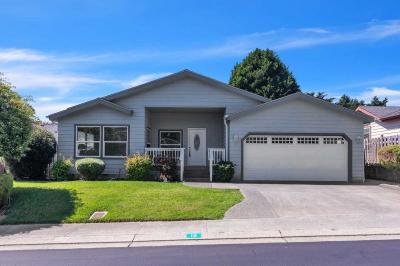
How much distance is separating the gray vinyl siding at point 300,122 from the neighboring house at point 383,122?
4655mm

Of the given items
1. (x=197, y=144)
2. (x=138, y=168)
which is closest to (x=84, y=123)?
(x=138, y=168)

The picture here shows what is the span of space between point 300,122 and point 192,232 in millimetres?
11917

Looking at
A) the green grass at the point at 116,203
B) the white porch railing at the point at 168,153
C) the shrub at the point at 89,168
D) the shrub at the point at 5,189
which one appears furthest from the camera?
the white porch railing at the point at 168,153

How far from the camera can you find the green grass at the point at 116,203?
1172 centimetres

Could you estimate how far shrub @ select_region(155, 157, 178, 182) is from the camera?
20.0m

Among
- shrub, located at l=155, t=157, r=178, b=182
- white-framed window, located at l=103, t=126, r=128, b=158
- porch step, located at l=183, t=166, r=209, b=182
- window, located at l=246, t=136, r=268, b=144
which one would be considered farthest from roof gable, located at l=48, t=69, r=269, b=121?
porch step, located at l=183, t=166, r=209, b=182

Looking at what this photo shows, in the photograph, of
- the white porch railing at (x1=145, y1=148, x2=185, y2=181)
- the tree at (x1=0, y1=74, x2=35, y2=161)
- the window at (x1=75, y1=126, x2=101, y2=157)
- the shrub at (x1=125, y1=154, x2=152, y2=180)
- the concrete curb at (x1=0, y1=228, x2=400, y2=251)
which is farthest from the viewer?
the window at (x1=75, y1=126, x2=101, y2=157)

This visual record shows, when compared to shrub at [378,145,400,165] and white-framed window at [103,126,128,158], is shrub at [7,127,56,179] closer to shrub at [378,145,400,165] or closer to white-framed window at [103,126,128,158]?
white-framed window at [103,126,128,158]

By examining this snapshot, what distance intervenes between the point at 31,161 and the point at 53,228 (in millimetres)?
10627

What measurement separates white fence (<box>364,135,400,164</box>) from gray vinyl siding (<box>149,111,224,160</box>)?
8.30 m

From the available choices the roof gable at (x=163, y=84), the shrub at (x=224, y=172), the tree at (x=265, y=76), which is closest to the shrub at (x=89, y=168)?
the roof gable at (x=163, y=84)

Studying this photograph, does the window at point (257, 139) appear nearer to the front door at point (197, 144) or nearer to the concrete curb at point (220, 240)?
the front door at point (197, 144)

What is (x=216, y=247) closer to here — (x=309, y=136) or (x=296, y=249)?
(x=296, y=249)

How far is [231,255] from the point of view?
792cm
